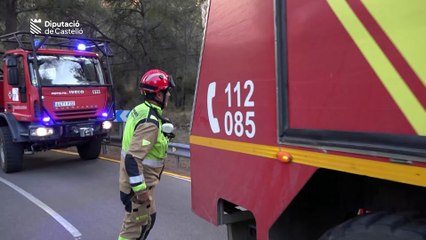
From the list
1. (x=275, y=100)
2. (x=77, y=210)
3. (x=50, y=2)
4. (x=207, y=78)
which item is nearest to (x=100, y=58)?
(x=77, y=210)

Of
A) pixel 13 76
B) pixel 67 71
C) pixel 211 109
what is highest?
pixel 67 71

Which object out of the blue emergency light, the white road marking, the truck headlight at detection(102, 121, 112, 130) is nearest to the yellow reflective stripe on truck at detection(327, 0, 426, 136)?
the white road marking

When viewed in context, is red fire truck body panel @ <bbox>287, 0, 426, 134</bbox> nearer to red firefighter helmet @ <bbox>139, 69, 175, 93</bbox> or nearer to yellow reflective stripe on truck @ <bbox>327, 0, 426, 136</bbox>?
yellow reflective stripe on truck @ <bbox>327, 0, 426, 136</bbox>

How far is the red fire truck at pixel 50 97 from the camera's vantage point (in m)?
10.4

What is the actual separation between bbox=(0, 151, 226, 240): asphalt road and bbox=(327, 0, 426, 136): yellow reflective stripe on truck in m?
3.93

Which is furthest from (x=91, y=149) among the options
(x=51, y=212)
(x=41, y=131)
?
(x=51, y=212)

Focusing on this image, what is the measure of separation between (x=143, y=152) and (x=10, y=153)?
25.9ft

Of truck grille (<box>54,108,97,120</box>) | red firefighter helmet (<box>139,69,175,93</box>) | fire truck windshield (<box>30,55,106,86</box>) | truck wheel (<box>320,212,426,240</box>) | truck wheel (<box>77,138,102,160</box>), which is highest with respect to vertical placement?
fire truck windshield (<box>30,55,106,86</box>)

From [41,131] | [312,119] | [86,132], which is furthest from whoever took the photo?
[86,132]

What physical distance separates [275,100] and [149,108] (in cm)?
175

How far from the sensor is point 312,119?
2.20 m

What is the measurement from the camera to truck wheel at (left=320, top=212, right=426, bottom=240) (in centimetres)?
187

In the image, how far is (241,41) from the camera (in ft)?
8.92

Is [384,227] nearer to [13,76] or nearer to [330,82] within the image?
[330,82]
